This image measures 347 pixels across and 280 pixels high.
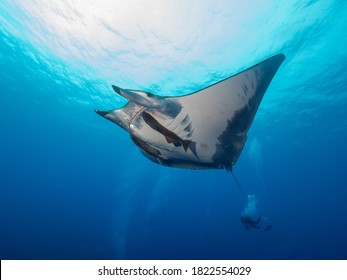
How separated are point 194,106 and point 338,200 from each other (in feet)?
277

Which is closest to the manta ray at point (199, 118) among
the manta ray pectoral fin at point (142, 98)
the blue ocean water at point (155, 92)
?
the manta ray pectoral fin at point (142, 98)

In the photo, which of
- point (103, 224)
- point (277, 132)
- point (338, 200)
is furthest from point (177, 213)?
point (277, 132)

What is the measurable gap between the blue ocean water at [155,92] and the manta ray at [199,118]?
7577mm

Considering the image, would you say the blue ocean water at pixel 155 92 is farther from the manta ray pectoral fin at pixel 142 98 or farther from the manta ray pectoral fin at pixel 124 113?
the manta ray pectoral fin at pixel 142 98

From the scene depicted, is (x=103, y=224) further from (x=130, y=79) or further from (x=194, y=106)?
(x=194, y=106)

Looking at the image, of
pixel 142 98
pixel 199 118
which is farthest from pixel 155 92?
pixel 142 98

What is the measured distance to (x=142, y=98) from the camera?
3.01 meters

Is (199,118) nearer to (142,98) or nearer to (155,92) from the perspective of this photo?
(142,98)

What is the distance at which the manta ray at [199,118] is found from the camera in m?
3.30

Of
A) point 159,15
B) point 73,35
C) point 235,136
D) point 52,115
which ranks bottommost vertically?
point 235,136

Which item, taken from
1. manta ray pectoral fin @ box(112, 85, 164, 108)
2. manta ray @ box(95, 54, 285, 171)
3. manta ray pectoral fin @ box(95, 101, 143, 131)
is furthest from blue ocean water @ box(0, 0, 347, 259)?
manta ray pectoral fin @ box(112, 85, 164, 108)

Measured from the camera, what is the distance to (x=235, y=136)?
380 centimetres

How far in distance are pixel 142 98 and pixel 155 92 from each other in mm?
13530

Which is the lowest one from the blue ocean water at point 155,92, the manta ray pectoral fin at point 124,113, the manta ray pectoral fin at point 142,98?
the manta ray pectoral fin at point 142,98
